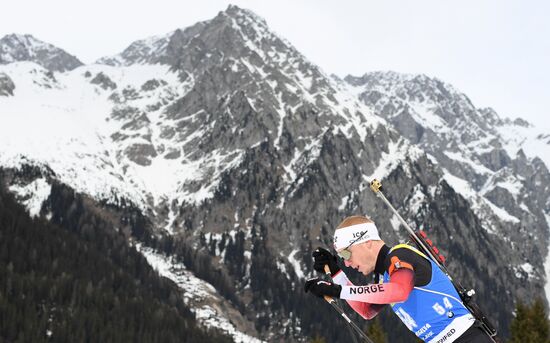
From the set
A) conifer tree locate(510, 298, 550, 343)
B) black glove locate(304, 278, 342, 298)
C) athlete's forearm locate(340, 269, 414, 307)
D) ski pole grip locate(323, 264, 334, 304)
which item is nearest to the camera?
athlete's forearm locate(340, 269, 414, 307)

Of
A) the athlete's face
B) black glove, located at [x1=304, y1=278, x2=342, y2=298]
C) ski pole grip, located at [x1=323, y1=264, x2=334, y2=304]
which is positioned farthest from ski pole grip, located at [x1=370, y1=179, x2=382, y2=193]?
black glove, located at [x1=304, y1=278, x2=342, y2=298]

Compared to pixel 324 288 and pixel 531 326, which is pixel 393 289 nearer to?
pixel 324 288

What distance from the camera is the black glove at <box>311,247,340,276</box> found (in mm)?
7926

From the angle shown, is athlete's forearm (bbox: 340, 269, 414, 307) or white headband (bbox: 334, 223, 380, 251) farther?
white headband (bbox: 334, 223, 380, 251)

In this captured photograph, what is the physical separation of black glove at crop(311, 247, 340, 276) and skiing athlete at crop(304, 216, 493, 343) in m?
1.12

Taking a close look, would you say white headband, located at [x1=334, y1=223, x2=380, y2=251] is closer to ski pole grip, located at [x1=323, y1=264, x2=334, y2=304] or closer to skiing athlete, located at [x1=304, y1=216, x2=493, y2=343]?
skiing athlete, located at [x1=304, y1=216, x2=493, y2=343]

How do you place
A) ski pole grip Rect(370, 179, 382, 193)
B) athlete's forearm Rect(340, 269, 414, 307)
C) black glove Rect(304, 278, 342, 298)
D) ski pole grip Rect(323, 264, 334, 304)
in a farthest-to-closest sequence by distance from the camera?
ski pole grip Rect(370, 179, 382, 193), ski pole grip Rect(323, 264, 334, 304), black glove Rect(304, 278, 342, 298), athlete's forearm Rect(340, 269, 414, 307)

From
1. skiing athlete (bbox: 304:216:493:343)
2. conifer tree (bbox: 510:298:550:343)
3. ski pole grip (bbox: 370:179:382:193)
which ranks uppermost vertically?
ski pole grip (bbox: 370:179:382:193)

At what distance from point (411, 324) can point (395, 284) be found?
2.78 feet

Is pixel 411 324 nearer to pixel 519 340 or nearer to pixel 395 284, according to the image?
pixel 395 284

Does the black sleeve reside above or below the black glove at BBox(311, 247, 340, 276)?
below

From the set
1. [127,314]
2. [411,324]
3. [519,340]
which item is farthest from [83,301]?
[411,324]

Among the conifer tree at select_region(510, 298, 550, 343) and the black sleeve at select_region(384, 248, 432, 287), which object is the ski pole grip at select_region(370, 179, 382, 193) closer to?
the black sleeve at select_region(384, 248, 432, 287)

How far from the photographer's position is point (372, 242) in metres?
6.57
